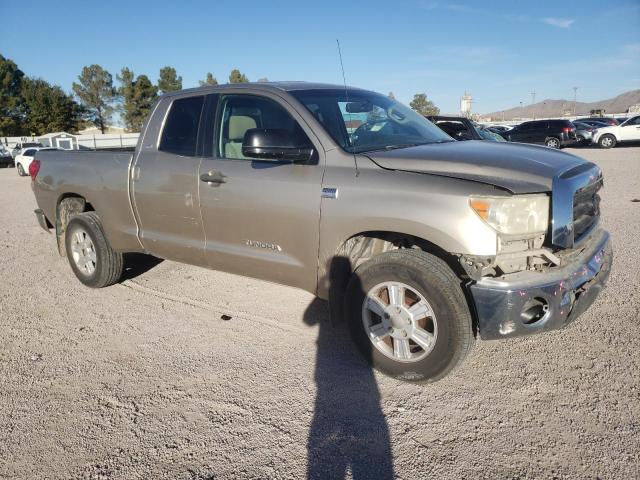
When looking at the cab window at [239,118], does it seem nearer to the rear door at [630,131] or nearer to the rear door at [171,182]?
the rear door at [171,182]

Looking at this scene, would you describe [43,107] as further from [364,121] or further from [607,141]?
[364,121]

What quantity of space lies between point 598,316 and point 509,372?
4.13ft

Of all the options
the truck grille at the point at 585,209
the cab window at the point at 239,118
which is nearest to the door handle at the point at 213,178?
the cab window at the point at 239,118

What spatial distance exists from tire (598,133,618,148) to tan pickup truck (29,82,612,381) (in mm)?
25492

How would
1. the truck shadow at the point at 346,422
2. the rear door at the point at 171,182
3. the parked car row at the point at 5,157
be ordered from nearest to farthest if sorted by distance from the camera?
the truck shadow at the point at 346,422, the rear door at the point at 171,182, the parked car row at the point at 5,157

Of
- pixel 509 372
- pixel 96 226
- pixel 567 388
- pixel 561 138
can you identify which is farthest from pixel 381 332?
pixel 561 138

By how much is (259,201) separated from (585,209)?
2.27m

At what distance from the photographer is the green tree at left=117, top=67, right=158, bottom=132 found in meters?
58.6

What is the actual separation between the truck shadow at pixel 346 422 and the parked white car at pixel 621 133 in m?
26.8

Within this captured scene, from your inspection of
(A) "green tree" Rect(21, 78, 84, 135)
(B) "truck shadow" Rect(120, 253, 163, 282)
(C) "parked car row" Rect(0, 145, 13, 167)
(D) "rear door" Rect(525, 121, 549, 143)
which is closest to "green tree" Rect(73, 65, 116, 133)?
(A) "green tree" Rect(21, 78, 84, 135)

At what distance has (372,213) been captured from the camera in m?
3.01

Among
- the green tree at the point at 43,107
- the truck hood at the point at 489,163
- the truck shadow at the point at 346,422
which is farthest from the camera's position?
the green tree at the point at 43,107

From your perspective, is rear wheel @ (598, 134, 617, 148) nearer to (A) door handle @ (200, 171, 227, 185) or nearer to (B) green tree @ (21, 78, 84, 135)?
(A) door handle @ (200, 171, 227, 185)

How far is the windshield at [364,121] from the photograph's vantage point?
350 cm
